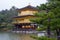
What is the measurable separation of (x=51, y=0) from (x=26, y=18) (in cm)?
1932

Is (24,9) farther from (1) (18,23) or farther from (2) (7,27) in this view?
(2) (7,27)

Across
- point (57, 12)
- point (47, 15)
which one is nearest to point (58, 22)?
point (57, 12)

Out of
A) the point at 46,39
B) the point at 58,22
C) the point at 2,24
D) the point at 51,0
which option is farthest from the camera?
the point at 2,24

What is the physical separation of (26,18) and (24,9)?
5.33ft

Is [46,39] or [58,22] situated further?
[58,22]

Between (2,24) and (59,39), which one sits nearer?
(59,39)

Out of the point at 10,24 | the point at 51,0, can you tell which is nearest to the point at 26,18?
the point at 10,24

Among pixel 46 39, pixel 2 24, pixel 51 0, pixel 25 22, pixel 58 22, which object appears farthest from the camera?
pixel 2 24

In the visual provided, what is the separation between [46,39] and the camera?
12.4ft

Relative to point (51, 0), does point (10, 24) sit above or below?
below

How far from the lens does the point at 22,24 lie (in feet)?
81.5

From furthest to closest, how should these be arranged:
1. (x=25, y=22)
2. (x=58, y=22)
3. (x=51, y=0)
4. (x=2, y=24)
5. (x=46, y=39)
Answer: (x=2, y=24), (x=25, y=22), (x=51, y=0), (x=58, y=22), (x=46, y=39)

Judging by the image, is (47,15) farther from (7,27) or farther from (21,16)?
(7,27)

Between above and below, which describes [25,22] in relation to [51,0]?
below
